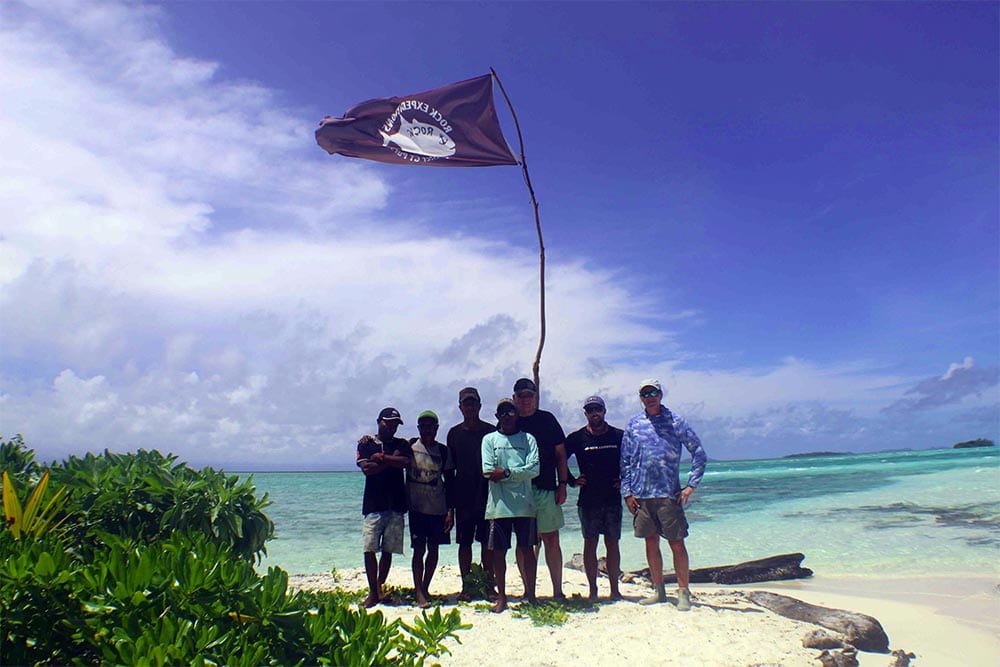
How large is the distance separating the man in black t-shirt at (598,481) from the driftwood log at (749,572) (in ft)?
9.34

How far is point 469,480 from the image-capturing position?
6.61 meters

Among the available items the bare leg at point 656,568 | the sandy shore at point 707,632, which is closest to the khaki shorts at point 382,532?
the sandy shore at point 707,632

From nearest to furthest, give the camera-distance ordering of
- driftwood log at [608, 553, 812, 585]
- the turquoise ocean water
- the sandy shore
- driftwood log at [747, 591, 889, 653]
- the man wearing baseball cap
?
the sandy shore, driftwood log at [747, 591, 889, 653], the man wearing baseball cap, driftwood log at [608, 553, 812, 585], the turquoise ocean water

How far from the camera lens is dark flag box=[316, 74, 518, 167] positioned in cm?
873

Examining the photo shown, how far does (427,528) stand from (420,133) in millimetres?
5343

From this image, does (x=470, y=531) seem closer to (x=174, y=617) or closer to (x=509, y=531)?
(x=509, y=531)

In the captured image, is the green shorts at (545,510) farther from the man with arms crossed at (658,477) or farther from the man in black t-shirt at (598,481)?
the man with arms crossed at (658,477)

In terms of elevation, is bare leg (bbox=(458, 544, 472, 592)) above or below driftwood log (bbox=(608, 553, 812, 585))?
above

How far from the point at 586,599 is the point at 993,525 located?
1343cm

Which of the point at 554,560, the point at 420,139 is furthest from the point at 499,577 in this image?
the point at 420,139

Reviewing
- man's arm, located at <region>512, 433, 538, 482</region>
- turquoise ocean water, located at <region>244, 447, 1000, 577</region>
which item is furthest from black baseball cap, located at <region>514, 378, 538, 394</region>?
turquoise ocean water, located at <region>244, 447, 1000, 577</region>

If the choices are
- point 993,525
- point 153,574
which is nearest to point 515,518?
point 153,574

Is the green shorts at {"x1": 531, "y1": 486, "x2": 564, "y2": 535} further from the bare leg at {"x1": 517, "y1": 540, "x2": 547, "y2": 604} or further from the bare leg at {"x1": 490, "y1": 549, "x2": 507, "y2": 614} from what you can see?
the bare leg at {"x1": 490, "y1": 549, "x2": 507, "y2": 614}

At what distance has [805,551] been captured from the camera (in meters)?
13.0
